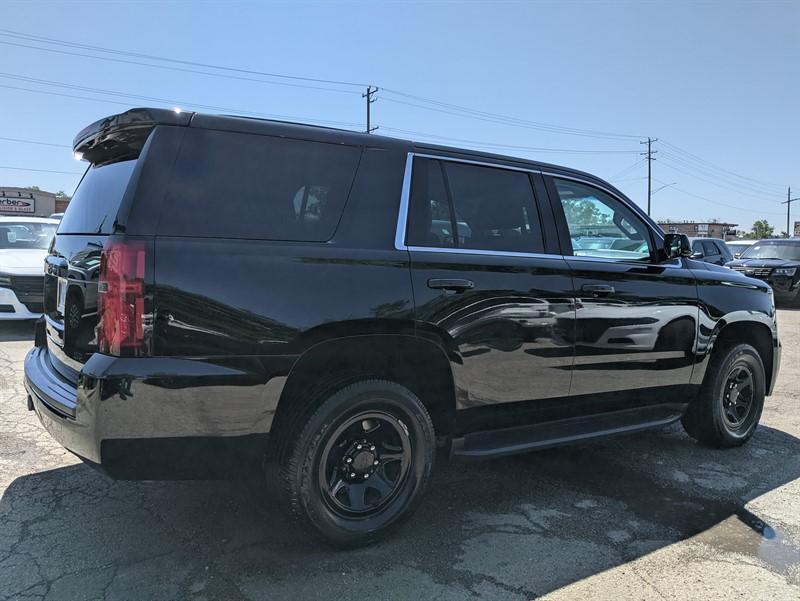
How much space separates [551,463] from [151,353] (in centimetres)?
289

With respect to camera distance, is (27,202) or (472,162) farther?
(27,202)

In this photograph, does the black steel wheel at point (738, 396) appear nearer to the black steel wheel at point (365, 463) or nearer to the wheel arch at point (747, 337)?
the wheel arch at point (747, 337)

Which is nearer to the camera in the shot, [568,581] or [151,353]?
[151,353]

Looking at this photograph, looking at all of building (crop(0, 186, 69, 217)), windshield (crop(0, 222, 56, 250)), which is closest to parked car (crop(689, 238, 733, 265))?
windshield (crop(0, 222, 56, 250))

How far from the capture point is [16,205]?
155ft

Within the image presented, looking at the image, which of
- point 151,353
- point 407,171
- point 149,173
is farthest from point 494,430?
point 149,173

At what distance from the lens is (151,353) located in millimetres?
2424

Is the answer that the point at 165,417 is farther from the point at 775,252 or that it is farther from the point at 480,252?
the point at 775,252

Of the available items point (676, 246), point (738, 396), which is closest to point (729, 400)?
point (738, 396)

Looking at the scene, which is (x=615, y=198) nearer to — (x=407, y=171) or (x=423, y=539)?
(x=407, y=171)

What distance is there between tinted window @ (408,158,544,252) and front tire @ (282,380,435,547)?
83 centimetres

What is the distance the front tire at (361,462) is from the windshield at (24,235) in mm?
8442

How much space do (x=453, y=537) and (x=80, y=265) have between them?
2.21 meters

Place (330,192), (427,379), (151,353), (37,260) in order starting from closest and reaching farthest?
(151,353) < (330,192) < (427,379) < (37,260)
